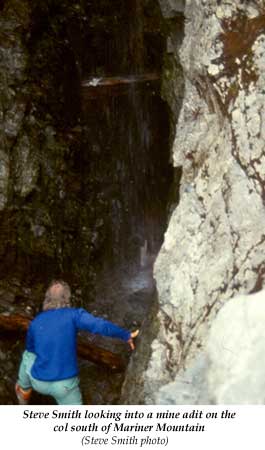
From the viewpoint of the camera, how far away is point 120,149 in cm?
868

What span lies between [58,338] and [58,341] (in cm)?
2

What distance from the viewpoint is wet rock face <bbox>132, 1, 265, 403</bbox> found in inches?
146

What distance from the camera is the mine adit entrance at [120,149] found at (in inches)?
318

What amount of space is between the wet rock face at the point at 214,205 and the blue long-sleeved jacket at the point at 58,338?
0.63 m

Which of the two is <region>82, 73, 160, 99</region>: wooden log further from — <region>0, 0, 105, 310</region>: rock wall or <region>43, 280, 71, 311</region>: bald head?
<region>43, 280, 71, 311</region>: bald head

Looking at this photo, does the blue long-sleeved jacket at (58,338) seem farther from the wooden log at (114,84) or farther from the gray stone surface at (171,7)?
the wooden log at (114,84)

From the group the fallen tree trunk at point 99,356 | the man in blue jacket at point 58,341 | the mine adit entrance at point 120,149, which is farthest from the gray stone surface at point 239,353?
the mine adit entrance at point 120,149

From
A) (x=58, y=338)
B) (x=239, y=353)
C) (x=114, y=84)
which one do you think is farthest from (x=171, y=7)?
(x=239, y=353)

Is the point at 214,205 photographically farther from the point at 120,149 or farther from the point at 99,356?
the point at 120,149

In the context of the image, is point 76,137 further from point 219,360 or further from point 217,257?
point 219,360

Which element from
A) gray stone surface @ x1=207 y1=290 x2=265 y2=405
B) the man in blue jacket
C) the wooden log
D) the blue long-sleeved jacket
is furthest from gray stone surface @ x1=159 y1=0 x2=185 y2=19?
gray stone surface @ x1=207 y1=290 x2=265 y2=405

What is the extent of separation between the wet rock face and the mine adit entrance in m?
3.48
